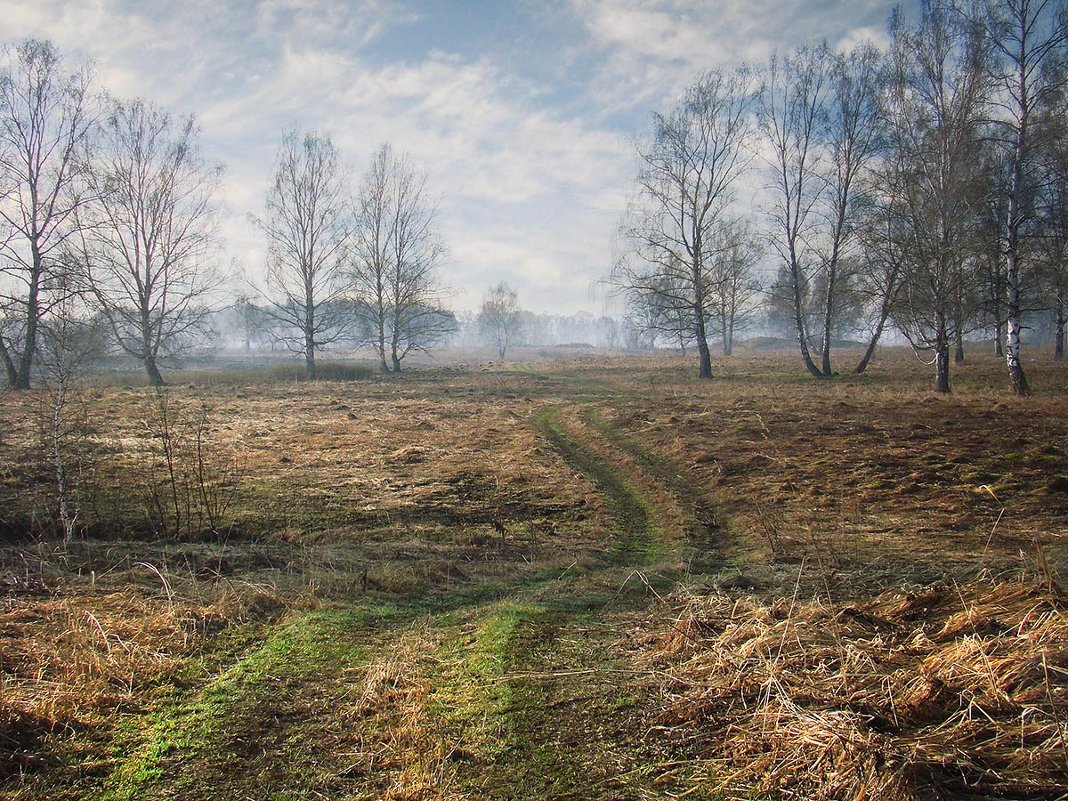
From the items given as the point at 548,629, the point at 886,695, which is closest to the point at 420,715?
the point at 548,629

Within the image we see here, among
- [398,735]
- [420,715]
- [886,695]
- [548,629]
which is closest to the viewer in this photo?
[886,695]

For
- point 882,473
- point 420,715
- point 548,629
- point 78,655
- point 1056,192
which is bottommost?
point 548,629

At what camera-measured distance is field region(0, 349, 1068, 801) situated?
121 inches

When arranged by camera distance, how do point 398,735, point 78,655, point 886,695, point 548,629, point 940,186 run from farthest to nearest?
1. point 940,186
2. point 548,629
3. point 78,655
4. point 398,735
5. point 886,695

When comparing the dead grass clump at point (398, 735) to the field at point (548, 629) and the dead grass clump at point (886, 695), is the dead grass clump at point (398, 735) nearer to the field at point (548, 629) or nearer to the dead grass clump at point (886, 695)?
the field at point (548, 629)

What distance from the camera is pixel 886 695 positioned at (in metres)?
3.21

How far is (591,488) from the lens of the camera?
11578mm

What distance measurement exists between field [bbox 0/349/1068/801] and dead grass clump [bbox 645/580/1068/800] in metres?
0.02

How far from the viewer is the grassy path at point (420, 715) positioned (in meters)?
3.13

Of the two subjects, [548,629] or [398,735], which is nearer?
[398,735]

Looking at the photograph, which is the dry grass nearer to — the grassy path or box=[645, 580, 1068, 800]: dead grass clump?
box=[645, 580, 1068, 800]: dead grass clump

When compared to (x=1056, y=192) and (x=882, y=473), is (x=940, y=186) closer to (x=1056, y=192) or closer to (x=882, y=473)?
(x=1056, y=192)

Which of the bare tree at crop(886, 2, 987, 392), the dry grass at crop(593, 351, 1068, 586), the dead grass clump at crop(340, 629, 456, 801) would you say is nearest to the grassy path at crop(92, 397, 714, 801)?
the dead grass clump at crop(340, 629, 456, 801)

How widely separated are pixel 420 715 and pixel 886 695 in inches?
104
